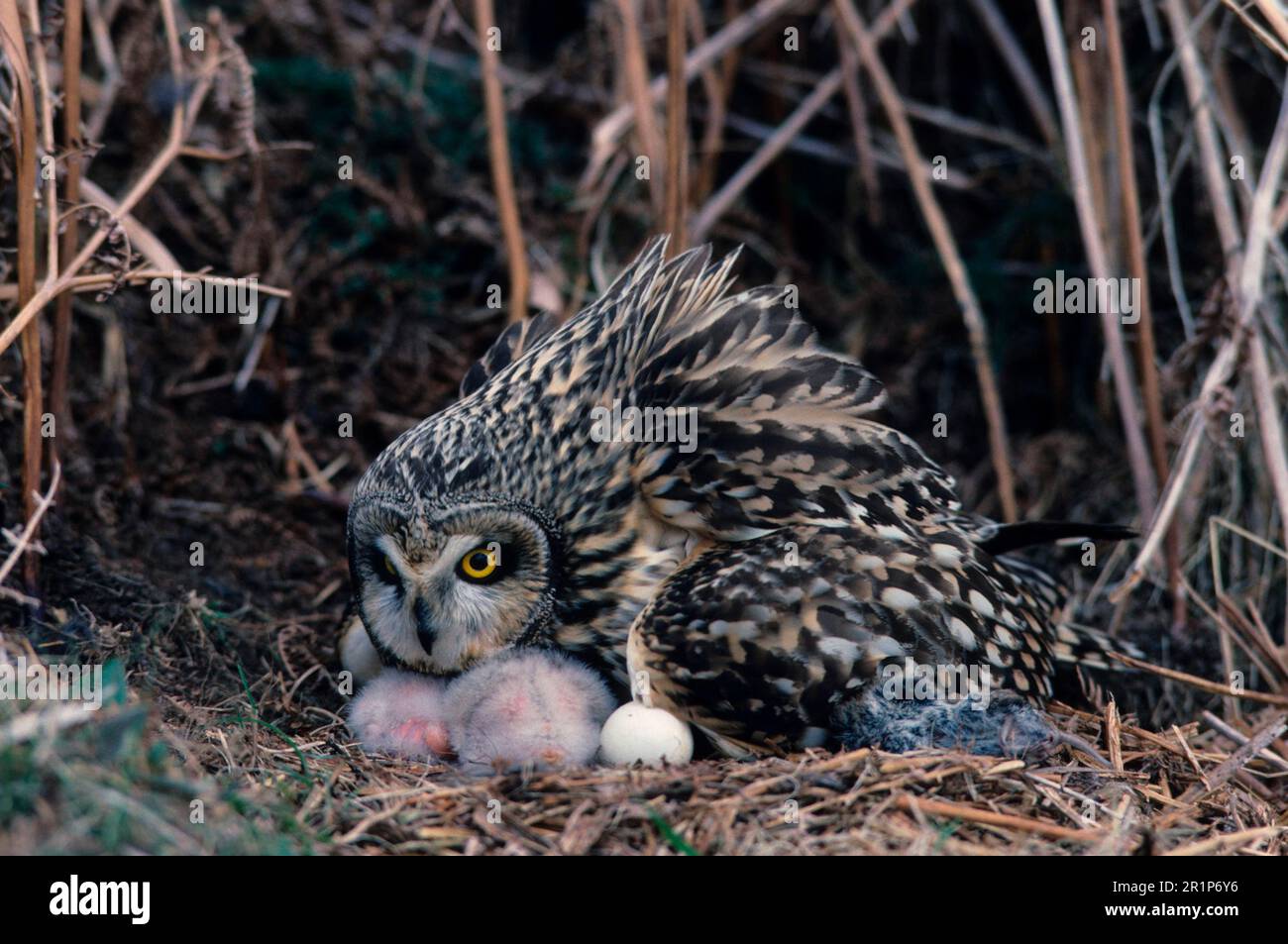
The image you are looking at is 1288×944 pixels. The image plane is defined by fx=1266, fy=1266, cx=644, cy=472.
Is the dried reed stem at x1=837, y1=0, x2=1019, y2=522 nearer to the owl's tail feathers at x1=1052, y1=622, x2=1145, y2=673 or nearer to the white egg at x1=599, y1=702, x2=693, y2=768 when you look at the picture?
the owl's tail feathers at x1=1052, y1=622, x2=1145, y2=673

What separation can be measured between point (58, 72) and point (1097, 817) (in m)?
4.20

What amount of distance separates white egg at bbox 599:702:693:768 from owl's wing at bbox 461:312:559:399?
50.2 inches

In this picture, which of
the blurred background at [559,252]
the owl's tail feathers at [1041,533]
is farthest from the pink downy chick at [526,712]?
the owl's tail feathers at [1041,533]

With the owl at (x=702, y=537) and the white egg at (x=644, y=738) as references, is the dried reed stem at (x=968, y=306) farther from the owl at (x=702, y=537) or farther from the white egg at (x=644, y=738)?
the white egg at (x=644, y=738)

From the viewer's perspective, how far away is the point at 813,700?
3.08m

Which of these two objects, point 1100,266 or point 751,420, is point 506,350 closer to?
point 751,420

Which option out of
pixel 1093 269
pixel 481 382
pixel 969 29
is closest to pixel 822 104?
pixel 969 29

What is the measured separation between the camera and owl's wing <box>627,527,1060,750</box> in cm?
307

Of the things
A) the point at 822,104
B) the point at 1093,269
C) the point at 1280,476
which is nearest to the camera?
the point at 1280,476

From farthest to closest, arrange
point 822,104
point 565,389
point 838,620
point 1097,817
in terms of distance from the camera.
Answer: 1. point 822,104
2. point 565,389
3. point 838,620
4. point 1097,817

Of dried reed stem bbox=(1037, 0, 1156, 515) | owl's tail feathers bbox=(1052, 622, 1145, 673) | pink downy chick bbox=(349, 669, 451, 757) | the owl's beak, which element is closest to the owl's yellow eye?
the owl's beak

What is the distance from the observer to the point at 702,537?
11.2 feet

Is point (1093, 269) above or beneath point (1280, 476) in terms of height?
above
